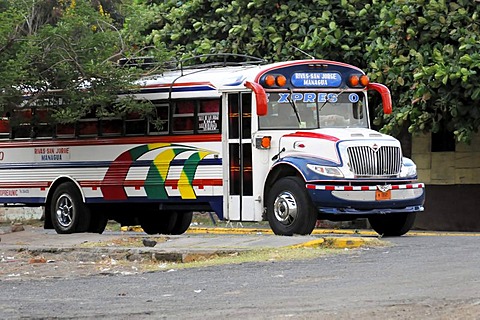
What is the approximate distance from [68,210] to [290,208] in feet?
17.2

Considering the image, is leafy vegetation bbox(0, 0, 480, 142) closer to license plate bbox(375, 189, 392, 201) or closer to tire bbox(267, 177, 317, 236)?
tire bbox(267, 177, 317, 236)

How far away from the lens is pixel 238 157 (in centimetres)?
1966

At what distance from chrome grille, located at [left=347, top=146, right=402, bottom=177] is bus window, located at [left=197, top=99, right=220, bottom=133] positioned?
8.59 feet

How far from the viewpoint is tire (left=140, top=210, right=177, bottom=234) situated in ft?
76.1

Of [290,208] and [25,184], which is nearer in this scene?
[290,208]

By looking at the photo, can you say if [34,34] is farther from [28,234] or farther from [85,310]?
[85,310]

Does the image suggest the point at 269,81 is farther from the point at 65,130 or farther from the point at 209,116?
the point at 65,130

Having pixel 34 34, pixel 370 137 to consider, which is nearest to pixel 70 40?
pixel 34 34

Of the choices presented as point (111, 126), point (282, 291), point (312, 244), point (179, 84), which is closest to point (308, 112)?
point (179, 84)

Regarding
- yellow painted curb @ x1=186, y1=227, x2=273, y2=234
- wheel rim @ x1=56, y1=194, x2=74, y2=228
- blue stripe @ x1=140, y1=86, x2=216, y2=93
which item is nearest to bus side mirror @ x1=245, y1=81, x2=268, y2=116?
blue stripe @ x1=140, y1=86, x2=216, y2=93

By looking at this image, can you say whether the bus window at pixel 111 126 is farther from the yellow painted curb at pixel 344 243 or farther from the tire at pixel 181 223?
the yellow painted curb at pixel 344 243

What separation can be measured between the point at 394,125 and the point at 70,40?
275 inches

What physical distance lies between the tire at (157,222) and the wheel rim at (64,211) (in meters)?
1.50

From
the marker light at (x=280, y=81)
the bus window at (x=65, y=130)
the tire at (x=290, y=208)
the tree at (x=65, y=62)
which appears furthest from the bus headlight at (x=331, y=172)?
the bus window at (x=65, y=130)
